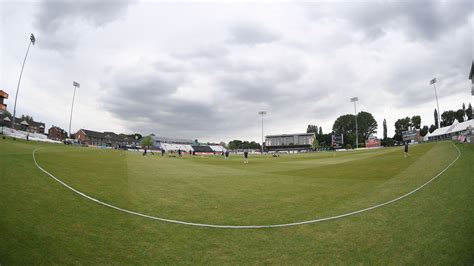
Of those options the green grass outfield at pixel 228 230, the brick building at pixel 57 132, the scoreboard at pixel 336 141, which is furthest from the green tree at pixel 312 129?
the green grass outfield at pixel 228 230

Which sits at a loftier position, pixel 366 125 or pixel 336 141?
pixel 366 125

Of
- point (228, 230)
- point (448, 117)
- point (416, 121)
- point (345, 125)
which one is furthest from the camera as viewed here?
point (345, 125)

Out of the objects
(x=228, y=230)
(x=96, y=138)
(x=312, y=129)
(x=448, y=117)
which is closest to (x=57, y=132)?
(x=96, y=138)

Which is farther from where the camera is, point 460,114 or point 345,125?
point 345,125

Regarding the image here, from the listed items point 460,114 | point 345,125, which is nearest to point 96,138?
point 345,125

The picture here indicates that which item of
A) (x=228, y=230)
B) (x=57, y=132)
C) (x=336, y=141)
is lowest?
(x=228, y=230)

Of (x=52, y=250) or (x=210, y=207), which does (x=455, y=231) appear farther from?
(x=52, y=250)

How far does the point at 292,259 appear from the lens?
15.1 ft

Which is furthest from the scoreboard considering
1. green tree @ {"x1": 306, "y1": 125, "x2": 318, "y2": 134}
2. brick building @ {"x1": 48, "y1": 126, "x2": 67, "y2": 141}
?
brick building @ {"x1": 48, "y1": 126, "x2": 67, "y2": 141}

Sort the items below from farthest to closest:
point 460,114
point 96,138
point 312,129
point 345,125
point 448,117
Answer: point 312,129 < point 345,125 < point 96,138 < point 448,117 < point 460,114

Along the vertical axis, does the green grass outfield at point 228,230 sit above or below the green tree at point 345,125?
below

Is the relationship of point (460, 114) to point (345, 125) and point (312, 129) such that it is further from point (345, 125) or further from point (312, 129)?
point (312, 129)

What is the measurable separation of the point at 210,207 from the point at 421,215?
689cm

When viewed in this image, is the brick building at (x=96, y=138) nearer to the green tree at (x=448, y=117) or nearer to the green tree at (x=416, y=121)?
the green tree at (x=416, y=121)
